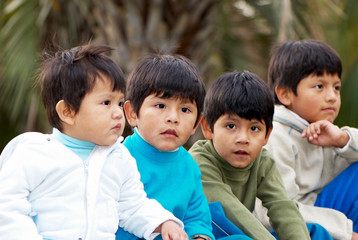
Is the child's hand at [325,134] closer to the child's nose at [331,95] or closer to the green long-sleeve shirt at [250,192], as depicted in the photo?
the child's nose at [331,95]

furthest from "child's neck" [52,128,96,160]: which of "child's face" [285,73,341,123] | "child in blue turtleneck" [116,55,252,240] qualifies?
Result: "child's face" [285,73,341,123]

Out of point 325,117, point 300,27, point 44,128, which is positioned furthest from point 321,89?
point 44,128

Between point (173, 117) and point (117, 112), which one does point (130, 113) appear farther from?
point (117, 112)

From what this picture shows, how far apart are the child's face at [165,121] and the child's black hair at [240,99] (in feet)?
0.90

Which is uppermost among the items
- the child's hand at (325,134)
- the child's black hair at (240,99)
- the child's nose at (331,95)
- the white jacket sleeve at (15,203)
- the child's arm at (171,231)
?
the child's nose at (331,95)

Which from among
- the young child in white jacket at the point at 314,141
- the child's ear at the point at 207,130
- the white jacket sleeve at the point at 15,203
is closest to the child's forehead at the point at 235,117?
the child's ear at the point at 207,130

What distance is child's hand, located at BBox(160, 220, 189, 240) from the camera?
2164 millimetres

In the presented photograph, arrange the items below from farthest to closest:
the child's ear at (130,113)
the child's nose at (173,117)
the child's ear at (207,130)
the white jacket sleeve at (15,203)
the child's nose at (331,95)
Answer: the child's nose at (331,95), the child's ear at (207,130), the child's ear at (130,113), the child's nose at (173,117), the white jacket sleeve at (15,203)

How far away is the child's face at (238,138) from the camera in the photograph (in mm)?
2625

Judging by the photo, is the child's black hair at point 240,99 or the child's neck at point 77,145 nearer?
the child's neck at point 77,145

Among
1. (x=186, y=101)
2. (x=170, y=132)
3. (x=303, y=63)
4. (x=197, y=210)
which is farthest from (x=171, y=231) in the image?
(x=303, y=63)

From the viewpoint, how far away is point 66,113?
215 centimetres

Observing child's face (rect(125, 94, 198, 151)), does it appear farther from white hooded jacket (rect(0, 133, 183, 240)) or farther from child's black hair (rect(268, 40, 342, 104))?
child's black hair (rect(268, 40, 342, 104))

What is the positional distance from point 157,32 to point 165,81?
306 cm
